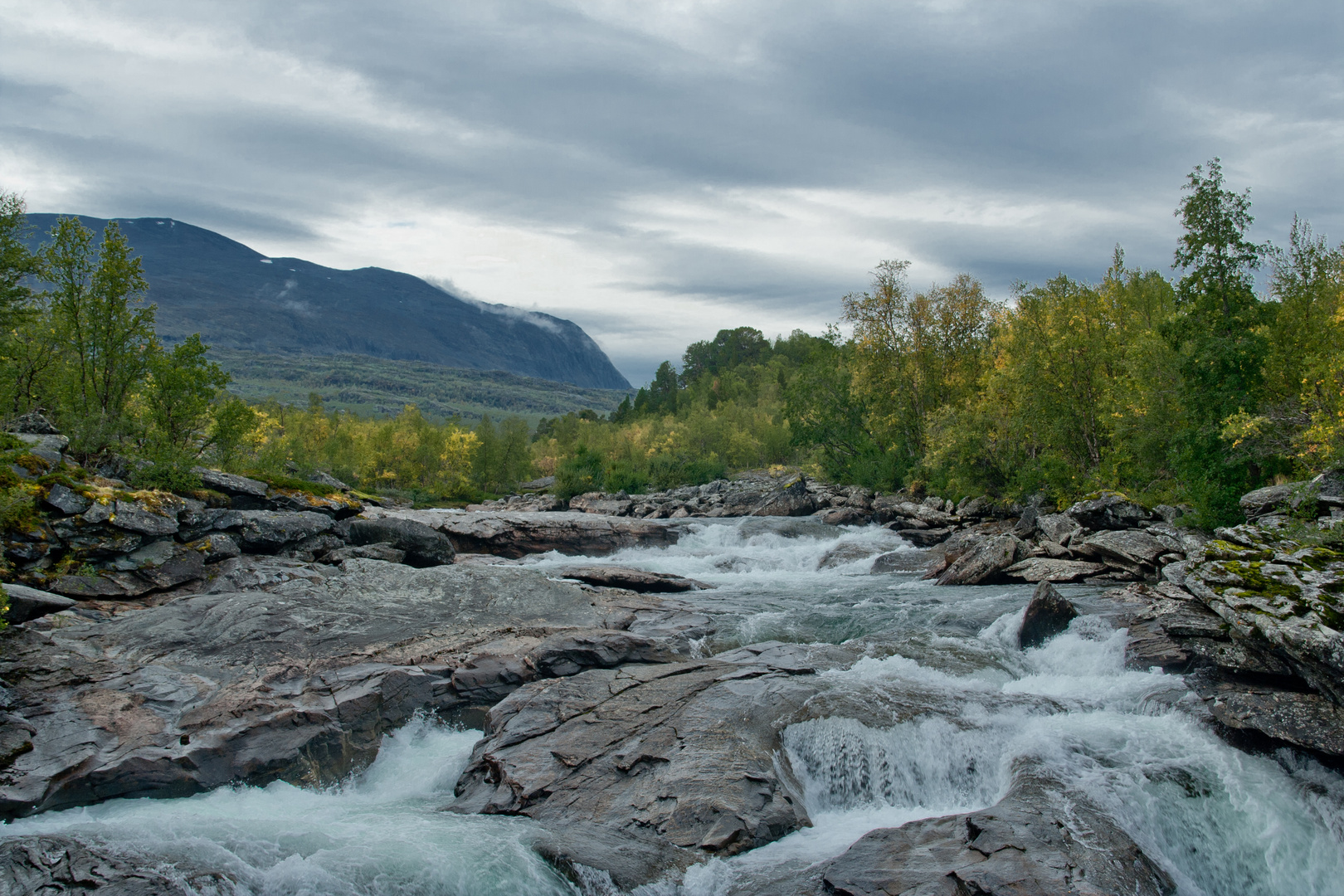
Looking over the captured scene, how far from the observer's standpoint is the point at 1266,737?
11.3m

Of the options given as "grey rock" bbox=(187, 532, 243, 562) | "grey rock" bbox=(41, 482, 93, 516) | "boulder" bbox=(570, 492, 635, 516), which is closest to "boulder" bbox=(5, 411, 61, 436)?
"grey rock" bbox=(41, 482, 93, 516)

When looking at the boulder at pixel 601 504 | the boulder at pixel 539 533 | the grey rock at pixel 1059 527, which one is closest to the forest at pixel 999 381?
the grey rock at pixel 1059 527

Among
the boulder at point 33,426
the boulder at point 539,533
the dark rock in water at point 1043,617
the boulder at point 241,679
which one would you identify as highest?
the boulder at point 33,426

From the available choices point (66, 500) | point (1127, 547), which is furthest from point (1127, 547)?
point (66, 500)

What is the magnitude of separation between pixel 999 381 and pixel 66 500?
4348 centimetres

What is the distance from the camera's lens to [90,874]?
788cm

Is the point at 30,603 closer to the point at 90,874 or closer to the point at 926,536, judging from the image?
the point at 90,874

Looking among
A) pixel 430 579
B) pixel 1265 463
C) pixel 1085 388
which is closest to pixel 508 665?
pixel 430 579

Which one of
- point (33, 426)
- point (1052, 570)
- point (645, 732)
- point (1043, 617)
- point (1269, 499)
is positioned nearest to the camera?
point (645, 732)

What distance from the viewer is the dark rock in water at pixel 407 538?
25922 mm

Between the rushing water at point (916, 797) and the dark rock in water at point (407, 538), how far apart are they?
1365cm

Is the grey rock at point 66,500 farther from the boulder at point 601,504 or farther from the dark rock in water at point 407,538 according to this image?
the boulder at point 601,504

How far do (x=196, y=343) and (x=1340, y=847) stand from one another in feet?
118

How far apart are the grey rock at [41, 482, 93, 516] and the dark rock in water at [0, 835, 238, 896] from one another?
1324 cm
